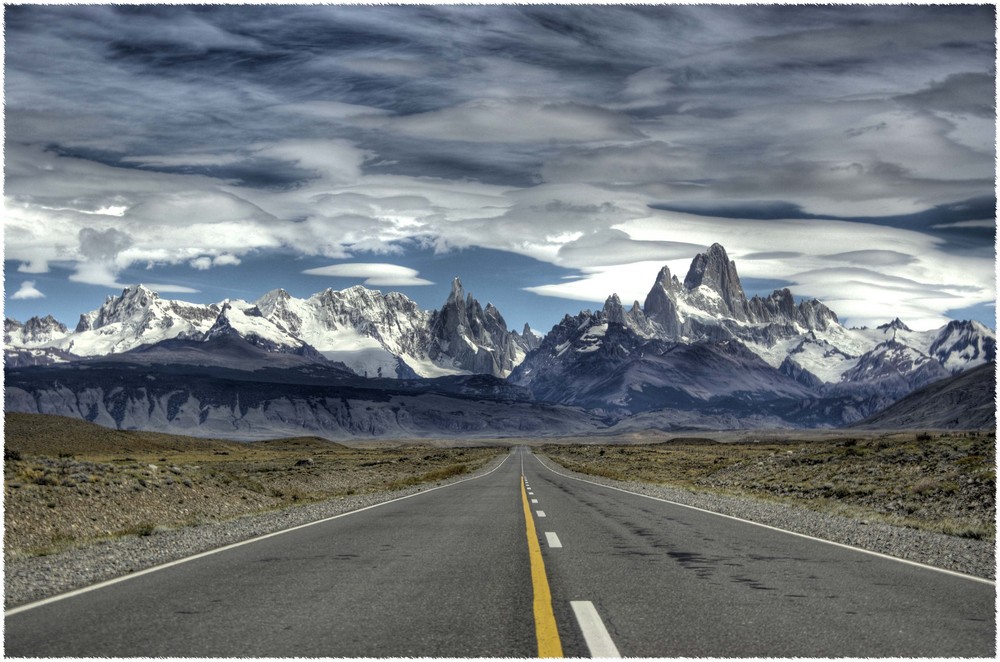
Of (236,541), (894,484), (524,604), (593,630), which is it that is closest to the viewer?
(593,630)

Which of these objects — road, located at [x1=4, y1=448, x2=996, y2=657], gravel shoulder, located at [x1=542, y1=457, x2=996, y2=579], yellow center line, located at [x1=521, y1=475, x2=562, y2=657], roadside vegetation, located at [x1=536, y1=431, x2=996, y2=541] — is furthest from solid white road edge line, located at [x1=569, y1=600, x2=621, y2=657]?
roadside vegetation, located at [x1=536, y1=431, x2=996, y2=541]

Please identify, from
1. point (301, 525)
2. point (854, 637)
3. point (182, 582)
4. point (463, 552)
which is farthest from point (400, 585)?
point (301, 525)

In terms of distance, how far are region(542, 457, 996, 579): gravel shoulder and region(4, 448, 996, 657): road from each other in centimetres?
108

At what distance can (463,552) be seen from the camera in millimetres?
16047

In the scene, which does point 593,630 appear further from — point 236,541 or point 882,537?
point 882,537

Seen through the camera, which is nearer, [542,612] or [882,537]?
[542,612]

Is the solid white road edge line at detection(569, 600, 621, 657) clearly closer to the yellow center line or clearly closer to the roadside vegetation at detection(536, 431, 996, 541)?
the yellow center line

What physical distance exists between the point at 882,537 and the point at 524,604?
1172 centimetres

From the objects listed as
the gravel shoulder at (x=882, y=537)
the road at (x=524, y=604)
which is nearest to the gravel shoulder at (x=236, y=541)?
the gravel shoulder at (x=882, y=537)

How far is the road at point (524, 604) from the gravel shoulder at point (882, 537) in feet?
3.55

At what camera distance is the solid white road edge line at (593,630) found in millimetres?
8203

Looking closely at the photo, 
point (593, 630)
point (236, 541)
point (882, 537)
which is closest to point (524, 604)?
point (593, 630)

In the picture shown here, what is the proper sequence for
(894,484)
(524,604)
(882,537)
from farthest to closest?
(894,484), (882,537), (524,604)

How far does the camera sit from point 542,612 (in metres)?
10.0
